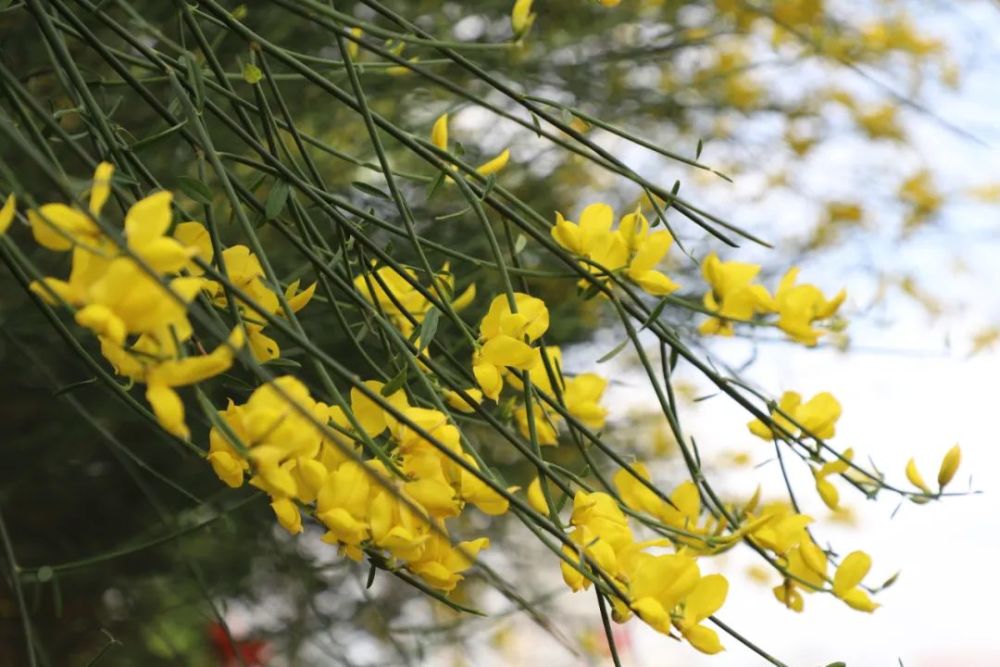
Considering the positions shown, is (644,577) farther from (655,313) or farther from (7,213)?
(7,213)

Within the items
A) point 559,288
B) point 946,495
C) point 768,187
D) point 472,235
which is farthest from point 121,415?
point 768,187

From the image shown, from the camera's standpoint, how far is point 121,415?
95cm

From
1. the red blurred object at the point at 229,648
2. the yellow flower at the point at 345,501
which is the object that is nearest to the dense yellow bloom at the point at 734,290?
the yellow flower at the point at 345,501

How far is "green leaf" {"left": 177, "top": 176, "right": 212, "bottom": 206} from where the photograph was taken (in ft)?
1.22

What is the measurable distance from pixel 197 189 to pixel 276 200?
0.10 ft

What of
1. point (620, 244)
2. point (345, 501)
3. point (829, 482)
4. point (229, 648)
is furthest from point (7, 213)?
point (229, 648)

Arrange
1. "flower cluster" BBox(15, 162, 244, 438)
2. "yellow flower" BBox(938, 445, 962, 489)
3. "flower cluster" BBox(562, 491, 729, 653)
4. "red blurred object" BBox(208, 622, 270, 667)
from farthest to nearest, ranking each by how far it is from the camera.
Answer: "red blurred object" BBox(208, 622, 270, 667) → "yellow flower" BBox(938, 445, 962, 489) → "flower cluster" BBox(562, 491, 729, 653) → "flower cluster" BBox(15, 162, 244, 438)

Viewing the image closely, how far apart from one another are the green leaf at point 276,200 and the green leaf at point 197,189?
0.02 metres

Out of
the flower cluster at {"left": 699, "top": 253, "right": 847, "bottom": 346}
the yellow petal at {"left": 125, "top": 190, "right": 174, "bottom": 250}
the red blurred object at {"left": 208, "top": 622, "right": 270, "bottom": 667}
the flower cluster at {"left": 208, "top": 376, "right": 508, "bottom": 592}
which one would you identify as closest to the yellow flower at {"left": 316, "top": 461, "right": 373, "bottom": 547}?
the flower cluster at {"left": 208, "top": 376, "right": 508, "bottom": 592}

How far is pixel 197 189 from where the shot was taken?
38cm

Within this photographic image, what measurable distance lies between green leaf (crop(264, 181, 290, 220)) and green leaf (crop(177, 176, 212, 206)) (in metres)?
0.02

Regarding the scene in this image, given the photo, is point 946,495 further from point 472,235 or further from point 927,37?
point 927,37

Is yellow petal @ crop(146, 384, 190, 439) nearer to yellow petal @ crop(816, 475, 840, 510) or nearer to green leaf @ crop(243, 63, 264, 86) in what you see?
green leaf @ crop(243, 63, 264, 86)

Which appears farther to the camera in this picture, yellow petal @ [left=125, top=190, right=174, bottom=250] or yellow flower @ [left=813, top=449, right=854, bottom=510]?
yellow flower @ [left=813, top=449, right=854, bottom=510]
